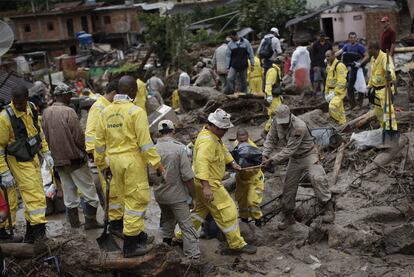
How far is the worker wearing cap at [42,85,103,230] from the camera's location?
7.48m

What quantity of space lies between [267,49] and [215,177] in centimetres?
860

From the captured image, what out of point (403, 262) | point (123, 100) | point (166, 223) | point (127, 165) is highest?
point (123, 100)

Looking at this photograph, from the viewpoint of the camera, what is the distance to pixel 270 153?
27.0ft

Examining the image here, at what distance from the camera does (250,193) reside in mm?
7941

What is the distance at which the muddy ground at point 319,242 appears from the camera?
639 cm

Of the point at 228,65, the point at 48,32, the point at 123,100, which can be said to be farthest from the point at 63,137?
the point at 48,32

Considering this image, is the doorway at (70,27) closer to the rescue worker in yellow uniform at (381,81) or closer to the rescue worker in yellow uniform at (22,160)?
the rescue worker in yellow uniform at (381,81)

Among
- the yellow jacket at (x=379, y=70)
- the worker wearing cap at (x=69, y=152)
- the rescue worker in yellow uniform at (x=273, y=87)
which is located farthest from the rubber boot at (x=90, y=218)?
the rescue worker in yellow uniform at (x=273, y=87)

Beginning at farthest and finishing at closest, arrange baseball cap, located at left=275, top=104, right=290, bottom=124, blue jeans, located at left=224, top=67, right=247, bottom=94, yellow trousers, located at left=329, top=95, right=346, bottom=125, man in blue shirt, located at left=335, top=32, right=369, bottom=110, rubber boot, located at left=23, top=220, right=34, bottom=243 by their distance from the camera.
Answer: blue jeans, located at left=224, top=67, right=247, bottom=94 → man in blue shirt, located at left=335, top=32, right=369, bottom=110 → yellow trousers, located at left=329, top=95, right=346, bottom=125 → baseball cap, located at left=275, top=104, right=290, bottom=124 → rubber boot, located at left=23, top=220, right=34, bottom=243

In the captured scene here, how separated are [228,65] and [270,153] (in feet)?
22.3

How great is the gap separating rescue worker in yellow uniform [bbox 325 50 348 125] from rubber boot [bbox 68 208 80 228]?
6.57 meters

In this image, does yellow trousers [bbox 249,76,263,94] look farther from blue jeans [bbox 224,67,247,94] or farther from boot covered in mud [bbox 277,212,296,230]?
boot covered in mud [bbox 277,212,296,230]

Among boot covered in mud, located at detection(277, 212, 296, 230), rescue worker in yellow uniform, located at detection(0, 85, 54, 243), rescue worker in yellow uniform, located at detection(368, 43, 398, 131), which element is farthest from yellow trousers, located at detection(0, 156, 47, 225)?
rescue worker in yellow uniform, located at detection(368, 43, 398, 131)

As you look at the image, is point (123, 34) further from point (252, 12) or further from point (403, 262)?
point (403, 262)
